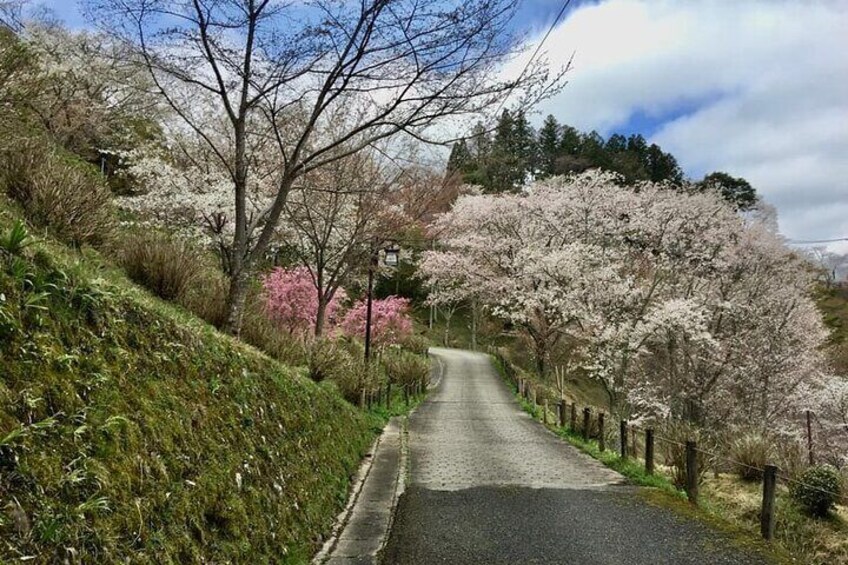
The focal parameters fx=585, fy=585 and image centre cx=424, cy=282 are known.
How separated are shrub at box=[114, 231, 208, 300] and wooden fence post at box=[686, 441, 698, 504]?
7.14m

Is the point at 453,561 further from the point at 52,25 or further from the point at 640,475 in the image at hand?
the point at 52,25

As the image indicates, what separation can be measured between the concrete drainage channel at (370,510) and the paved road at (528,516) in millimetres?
156

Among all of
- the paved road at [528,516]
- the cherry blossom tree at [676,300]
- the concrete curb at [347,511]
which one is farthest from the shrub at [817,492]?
the cherry blossom tree at [676,300]

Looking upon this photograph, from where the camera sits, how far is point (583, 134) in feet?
193

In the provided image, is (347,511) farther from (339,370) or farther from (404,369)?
(404,369)

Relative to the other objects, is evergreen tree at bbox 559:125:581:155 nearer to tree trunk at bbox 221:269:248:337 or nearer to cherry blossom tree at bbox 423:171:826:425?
cherry blossom tree at bbox 423:171:826:425

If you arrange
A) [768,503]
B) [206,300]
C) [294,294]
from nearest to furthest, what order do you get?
[768,503] < [206,300] < [294,294]

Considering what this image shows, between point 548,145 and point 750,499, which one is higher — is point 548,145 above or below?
above

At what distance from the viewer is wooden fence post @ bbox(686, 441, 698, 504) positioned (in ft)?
25.9

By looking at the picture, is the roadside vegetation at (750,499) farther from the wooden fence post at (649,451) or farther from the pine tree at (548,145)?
the pine tree at (548,145)

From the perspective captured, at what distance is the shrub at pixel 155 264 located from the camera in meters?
7.20

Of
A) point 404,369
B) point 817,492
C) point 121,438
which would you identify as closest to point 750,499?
point 817,492

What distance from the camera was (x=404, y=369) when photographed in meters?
22.7

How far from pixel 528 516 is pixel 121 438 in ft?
17.0
